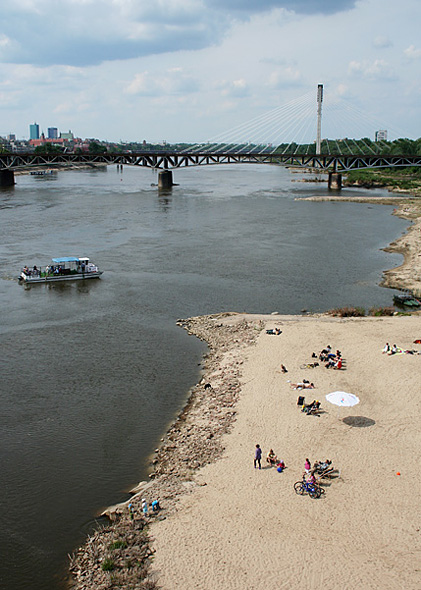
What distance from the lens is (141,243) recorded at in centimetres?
5347

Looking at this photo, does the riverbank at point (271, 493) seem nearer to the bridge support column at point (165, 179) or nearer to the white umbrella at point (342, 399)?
the white umbrella at point (342, 399)

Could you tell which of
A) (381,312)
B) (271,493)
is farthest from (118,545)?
(381,312)

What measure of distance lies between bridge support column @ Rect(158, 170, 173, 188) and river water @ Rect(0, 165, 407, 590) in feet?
95.3

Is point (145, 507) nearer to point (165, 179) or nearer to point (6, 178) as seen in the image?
point (165, 179)

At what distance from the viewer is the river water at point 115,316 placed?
16.1 meters

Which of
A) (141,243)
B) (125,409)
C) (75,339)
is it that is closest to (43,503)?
(125,409)

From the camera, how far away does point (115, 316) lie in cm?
3170

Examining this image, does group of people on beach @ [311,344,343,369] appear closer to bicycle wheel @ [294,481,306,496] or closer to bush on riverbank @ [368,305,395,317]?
bush on riverbank @ [368,305,395,317]

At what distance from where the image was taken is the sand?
41.1 feet

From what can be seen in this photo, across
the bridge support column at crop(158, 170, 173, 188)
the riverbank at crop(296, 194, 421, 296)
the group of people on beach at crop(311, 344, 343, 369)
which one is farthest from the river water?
the bridge support column at crop(158, 170, 173, 188)

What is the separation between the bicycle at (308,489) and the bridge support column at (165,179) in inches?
3659

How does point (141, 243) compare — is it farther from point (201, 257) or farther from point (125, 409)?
point (125, 409)

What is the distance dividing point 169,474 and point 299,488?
380cm

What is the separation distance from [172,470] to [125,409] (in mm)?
4926
